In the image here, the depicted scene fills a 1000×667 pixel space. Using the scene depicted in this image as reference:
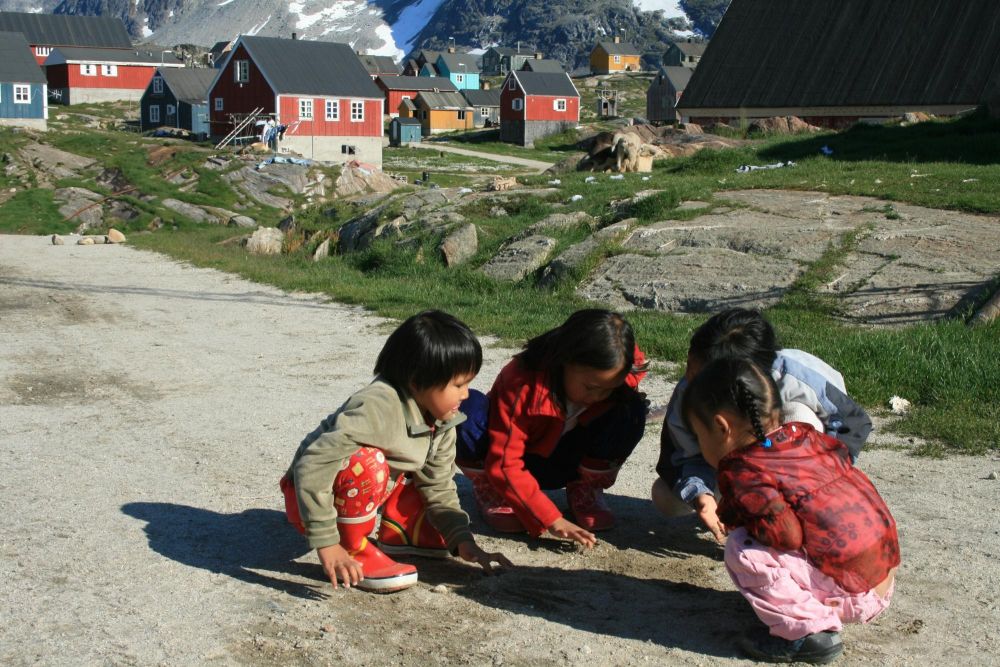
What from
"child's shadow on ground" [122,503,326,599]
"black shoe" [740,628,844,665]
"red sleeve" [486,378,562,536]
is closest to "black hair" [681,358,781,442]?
"black shoe" [740,628,844,665]

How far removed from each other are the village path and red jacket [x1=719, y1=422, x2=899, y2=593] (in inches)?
1694

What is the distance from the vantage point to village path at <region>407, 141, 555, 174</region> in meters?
50.2

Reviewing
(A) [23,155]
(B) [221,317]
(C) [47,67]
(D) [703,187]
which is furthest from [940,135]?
(C) [47,67]

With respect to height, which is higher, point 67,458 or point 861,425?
point 861,425

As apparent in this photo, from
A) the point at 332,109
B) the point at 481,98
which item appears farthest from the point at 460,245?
the point at 481,98

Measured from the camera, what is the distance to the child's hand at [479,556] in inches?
150

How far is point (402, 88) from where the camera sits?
82.2m

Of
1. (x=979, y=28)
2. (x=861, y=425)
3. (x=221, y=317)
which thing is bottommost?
(x=221, y=317)

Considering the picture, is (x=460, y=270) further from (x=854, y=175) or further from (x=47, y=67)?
(x=47, y=67)

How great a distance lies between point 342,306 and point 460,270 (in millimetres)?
1821

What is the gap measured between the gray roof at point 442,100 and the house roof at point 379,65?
752 inches

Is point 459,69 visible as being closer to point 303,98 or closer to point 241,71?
point 241,71

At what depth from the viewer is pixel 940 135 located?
60.4ft

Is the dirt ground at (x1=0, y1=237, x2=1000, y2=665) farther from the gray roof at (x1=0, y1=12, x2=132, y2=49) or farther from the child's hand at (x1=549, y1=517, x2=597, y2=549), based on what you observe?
the gray roof at (x1=0, y1=12, x2=132, y2=49)
